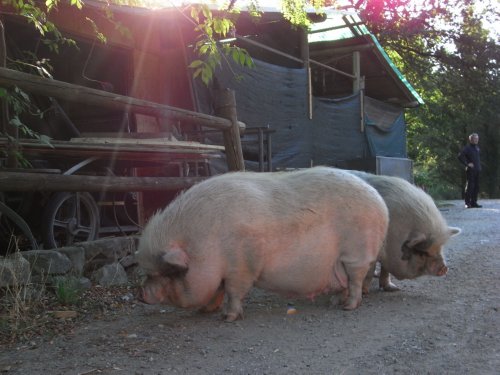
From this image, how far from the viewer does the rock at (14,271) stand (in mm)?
3785

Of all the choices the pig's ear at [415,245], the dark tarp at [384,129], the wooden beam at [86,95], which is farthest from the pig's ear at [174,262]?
the dark tarp at [384,129]

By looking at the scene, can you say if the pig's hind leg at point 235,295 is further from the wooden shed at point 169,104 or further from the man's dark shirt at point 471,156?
the man's dark shirt at point 471,156

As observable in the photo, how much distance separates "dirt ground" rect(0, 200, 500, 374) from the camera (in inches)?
115

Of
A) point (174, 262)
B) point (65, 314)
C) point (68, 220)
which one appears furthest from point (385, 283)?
point (68, 220)

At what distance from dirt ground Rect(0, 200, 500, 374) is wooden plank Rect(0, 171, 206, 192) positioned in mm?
1057

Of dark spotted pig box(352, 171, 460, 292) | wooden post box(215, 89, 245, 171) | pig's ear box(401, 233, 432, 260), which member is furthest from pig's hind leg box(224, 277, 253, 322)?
wooden post box(215, 89, 245, 171)

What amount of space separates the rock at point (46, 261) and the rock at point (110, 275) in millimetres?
441

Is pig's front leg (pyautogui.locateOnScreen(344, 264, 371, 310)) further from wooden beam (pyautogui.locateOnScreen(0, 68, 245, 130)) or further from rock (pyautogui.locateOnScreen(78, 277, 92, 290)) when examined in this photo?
wooden beam (pyautogui.locateOnScreen(0, 68, 245, 130))

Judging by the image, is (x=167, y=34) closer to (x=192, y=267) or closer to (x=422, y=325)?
(x=192, y=267)

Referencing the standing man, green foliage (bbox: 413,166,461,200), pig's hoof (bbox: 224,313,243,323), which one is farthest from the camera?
green foliage (bbox: 413,166,461,200)

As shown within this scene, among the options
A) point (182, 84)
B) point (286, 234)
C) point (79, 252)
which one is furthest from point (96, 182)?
A: point (182, 84)

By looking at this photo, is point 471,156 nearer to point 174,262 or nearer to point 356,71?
point 356,71

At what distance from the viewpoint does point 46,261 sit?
4.20 metres

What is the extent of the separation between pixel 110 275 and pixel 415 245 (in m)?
2.67
